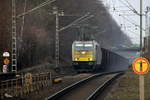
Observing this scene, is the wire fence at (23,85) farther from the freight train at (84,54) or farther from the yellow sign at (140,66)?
the freight train at (84,54)

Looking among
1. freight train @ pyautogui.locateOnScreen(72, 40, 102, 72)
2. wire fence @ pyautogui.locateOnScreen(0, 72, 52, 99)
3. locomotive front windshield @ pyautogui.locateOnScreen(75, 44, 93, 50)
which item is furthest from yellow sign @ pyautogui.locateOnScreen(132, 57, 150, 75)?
locomotive front windshield @ pyautogui.locateOnScreen(75, 44, 93, 50)

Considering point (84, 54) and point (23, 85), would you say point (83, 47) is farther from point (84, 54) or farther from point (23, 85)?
point (23, 85)

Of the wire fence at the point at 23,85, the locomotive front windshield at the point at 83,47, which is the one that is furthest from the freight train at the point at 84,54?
the wire fence at the point at 23,85

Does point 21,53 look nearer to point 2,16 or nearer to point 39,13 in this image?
point 2,16

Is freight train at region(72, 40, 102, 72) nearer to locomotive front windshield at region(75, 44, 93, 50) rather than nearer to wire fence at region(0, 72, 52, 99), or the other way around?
locomotive front windshield at region(75, 44, 93, 50)

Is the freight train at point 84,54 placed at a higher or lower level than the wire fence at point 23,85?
higher

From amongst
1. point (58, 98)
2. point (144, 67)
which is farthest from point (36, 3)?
point (144, 67)

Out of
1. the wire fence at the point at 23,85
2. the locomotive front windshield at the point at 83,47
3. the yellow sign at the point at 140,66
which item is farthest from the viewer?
the locomotive front windshield at the point at 83,47

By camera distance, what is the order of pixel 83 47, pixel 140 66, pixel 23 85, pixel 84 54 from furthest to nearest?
Answer: pixel 84 54
pixel 83 47
pixel 23 85
pixel 140 66

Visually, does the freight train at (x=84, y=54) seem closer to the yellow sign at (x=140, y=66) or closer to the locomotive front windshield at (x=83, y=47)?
the locomotive front windshield at (x=83, y=47)

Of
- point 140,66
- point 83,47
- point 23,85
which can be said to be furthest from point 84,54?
point 140,66

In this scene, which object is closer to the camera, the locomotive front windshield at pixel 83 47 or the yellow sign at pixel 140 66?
the yellow sign at pixel 140 66

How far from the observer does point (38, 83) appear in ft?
85.9

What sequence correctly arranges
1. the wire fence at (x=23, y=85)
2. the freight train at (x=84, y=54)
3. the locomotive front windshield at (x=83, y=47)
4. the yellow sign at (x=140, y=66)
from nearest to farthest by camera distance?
the yellow sign at (x=140, y=66)
the wire fence at (x=23, y=85)
the freight train at (x=84, y=54)
the locomotive front windshield at (x=83, y=47)
